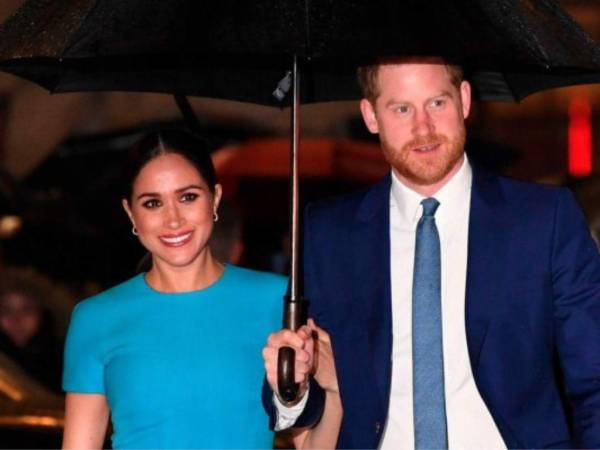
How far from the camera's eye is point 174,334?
18.1 feet

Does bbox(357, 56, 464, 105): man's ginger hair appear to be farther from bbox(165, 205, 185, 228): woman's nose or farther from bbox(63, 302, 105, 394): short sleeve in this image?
bbox(63, 302, 105, 394): short sleeve

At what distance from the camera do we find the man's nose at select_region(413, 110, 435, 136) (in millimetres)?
5215

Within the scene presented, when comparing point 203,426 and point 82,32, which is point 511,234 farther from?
point 82,32

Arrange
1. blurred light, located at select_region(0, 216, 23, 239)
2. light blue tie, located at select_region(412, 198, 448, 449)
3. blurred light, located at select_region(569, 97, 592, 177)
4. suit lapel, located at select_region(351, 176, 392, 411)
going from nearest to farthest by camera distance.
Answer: light blue tie, located at select_region(412, 198, 448, 449), suit lapel, located at select_region(351, 176, 392, 411), blurred light, located at select_region(0, 216, 23, 239), blurred light, located at select_region(569, 97, 592, 177)

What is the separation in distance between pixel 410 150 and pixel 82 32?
105 centimetres

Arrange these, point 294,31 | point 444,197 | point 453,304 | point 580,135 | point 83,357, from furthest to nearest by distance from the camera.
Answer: point 580,135
point 83,357
point 444,197
point 453,304
point 294,31

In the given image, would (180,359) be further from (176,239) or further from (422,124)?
(422,124)

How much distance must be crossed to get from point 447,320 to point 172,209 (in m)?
0.86

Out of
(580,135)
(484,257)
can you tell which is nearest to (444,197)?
(484,257)

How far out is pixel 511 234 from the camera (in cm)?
538

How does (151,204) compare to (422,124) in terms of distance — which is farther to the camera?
(151,204)

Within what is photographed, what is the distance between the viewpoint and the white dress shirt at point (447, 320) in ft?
17.1

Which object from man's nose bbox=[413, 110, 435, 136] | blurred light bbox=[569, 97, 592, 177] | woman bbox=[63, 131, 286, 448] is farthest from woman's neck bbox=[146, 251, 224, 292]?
blurred light bbox=[569, 97, 592, 177]

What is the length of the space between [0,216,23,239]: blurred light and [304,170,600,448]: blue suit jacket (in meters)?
8.11
